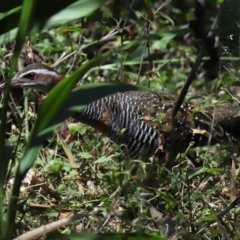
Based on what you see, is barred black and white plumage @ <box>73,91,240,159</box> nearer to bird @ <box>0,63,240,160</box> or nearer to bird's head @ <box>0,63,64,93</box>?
bird @ <box>0,63,240,160</box>

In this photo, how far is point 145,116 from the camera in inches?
195

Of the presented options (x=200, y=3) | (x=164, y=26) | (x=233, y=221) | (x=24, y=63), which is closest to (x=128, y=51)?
(x=164, y=26)

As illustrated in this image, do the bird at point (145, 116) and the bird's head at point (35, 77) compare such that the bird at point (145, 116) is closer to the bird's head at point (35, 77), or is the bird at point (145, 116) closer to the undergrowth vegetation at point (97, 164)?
the bird's head at point (35, 77)

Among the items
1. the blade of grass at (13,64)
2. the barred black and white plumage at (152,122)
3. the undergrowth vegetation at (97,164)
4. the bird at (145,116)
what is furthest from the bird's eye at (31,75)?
the blade of grass at (13,64)

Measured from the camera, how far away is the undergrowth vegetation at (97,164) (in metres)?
2.80

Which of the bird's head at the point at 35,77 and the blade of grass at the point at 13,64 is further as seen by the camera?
the bird's head at the point at 35,77

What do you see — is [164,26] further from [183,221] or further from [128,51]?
A: [183,221]

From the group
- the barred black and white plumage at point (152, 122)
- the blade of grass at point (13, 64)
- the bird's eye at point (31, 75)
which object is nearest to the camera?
the blade of grass at point (13, 64)

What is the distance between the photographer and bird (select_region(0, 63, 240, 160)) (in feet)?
16.0

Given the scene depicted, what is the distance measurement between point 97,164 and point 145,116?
1.76ft

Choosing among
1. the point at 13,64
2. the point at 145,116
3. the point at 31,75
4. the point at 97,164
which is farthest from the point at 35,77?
the point at 13,64

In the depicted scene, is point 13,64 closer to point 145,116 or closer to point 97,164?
point 97,164

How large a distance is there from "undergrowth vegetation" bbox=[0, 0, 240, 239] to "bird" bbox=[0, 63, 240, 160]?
136 mm

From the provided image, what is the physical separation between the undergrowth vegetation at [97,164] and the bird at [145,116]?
136 mm
